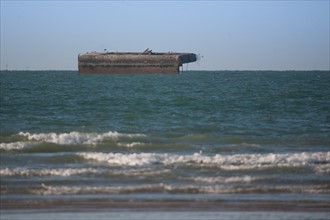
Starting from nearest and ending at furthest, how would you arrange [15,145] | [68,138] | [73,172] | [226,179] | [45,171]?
[226,179] < [73,172] < [45,171] < [15,145] < [68,138]

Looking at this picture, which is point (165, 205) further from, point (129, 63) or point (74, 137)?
point (129, 63)

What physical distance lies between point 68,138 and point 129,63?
9355 centimetres

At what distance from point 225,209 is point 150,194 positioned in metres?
2.07

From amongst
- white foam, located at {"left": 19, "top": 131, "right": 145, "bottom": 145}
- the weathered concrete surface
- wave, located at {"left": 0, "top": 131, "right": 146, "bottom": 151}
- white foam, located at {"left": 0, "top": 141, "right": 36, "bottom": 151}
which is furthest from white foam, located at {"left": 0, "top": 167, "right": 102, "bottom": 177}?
the weathered concrete surface

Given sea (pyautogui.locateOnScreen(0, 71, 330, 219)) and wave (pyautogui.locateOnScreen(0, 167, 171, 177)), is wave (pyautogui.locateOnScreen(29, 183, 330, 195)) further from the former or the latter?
wave (pyautogui.locateOnScreen(0, 167, 171, 177))

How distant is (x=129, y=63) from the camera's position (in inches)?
4555

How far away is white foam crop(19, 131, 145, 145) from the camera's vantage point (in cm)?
2214

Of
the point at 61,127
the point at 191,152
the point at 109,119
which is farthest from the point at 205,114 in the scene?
the point at 191,152

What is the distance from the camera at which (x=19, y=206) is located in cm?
1255

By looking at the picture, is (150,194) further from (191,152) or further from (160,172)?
(191,152)

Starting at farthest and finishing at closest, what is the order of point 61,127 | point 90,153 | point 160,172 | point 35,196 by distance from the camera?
point 61,127
point 90,153
point 160,172
point 35,196

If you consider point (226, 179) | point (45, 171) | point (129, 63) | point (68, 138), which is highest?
point (129, 63)

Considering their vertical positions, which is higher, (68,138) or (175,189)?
(68,138)

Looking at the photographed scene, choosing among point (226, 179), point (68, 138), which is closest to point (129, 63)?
point (68, 138)
